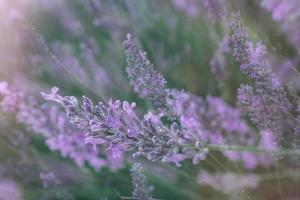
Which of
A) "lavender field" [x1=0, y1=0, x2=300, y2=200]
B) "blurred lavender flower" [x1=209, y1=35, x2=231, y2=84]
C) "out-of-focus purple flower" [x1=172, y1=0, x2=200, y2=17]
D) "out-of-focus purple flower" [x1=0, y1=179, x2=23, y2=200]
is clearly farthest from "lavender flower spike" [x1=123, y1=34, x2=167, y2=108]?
"out-of-focus purple flower" [x1=172, y1=0, x2=200, y2=17]

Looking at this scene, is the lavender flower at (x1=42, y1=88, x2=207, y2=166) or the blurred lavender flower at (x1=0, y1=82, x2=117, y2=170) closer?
the lavender flower at (x1=42, y1=88, x2=207, y2=166)

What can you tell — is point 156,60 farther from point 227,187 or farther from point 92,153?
point 227,187

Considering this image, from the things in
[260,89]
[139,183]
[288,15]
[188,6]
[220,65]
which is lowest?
[139,183]

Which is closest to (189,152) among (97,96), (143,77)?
(143,77)

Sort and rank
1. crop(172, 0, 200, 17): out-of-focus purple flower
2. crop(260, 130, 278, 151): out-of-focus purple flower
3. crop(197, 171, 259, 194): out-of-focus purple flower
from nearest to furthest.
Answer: crop(260, 130, 278, 151): out-of-focus purple flower → crop(197, 171, 259, 194): out-of-focus purple flower → crop(172, 0, 200, 17): out-of-focus purple flower

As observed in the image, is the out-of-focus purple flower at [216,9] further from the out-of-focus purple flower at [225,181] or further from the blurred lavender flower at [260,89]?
the out-of-focus purple flower at [225,181]

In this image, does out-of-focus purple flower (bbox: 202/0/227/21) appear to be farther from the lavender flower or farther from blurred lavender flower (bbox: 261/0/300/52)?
the lavender flower

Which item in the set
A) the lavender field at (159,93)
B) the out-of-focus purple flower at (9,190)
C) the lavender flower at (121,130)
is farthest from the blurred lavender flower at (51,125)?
the lavender flower at (121,130)

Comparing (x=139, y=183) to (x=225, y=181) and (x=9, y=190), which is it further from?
(x=9, y=190)

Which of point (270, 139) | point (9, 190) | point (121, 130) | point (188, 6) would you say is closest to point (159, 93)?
point (121, 130)
